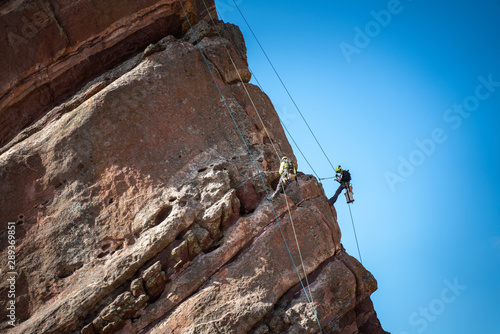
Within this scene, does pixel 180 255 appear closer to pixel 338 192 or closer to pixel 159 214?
pixel 159 214

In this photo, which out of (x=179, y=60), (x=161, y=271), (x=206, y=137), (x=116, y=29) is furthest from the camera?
(x=116, y=29)

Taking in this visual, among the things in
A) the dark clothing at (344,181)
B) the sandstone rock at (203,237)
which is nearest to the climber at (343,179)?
the dark clothing at (344,181)

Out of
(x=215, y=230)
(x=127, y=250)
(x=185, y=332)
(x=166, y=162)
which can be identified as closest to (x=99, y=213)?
(x=127, y=250)

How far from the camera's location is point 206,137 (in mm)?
15453

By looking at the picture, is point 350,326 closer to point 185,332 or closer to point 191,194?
point 185,332

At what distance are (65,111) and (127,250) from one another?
23.5 ft

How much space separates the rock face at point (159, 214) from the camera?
1191 cm

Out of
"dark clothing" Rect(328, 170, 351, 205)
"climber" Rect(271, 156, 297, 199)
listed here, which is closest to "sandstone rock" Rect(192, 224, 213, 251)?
"climber" Rect(271, 156, 297, 199)

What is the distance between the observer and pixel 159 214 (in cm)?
1333

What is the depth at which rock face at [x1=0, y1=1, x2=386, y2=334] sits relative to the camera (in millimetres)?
11906

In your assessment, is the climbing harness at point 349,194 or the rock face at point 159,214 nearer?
the rock face at point 159,214

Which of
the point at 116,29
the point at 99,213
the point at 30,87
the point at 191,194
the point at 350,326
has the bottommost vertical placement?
the point at 350,326

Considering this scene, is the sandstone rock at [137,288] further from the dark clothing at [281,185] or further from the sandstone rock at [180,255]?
the dark clothing at [281,185]

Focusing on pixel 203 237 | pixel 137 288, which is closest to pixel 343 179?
pixel 203 237
